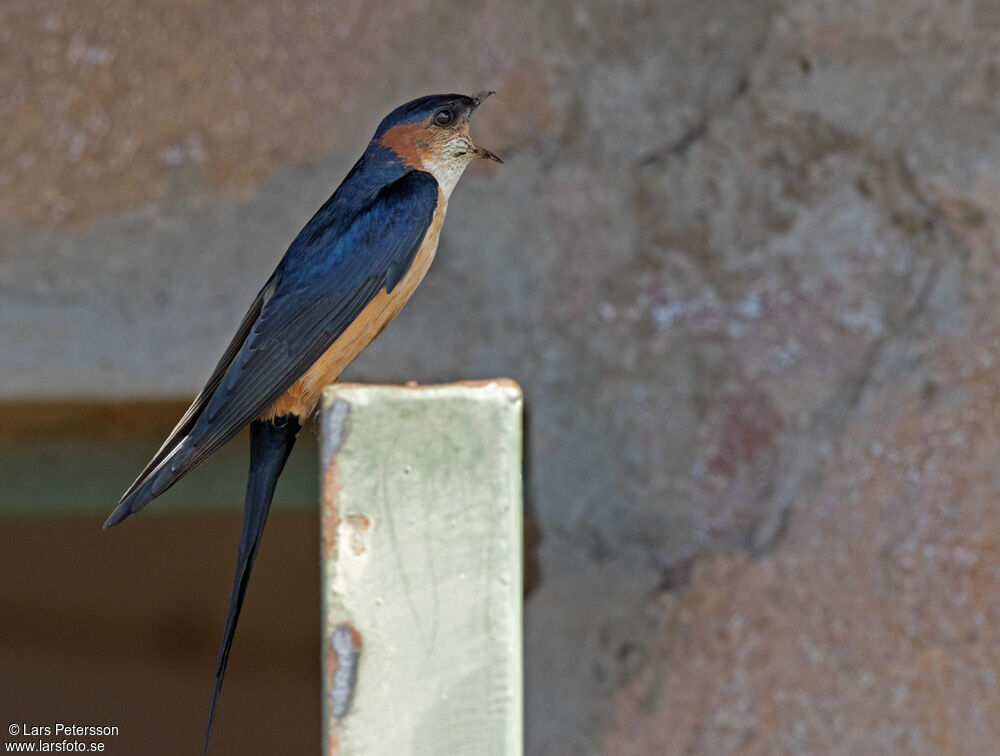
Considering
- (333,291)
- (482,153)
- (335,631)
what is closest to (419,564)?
(335,631)

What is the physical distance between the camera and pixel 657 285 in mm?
1517

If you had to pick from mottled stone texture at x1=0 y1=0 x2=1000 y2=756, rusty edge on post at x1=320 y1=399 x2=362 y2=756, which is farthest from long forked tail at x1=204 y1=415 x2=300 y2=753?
mottled stone texture at x1=0 y1=0 x2=1000 y2=756

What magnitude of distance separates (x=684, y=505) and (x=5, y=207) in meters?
0.97

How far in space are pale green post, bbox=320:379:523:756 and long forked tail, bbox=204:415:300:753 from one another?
26 centimetres

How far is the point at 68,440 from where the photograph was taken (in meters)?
1.80

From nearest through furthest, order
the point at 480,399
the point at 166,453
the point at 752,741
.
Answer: the point at 480,399
the point at 166,453
the point at 752,741

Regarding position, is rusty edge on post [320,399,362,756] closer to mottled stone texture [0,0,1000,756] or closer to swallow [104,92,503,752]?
swallow [104,92,503,752]

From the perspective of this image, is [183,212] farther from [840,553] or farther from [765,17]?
[840,553]

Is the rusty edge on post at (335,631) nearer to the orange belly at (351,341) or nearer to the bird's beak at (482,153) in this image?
the orange belly at (351,341)

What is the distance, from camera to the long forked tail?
95cm

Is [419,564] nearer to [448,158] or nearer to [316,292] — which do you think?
[316,292]

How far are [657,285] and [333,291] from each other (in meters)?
0.51

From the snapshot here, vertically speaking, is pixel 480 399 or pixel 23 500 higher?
pixel 23 500

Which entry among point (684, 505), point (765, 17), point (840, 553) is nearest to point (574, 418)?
point (684, 505)
